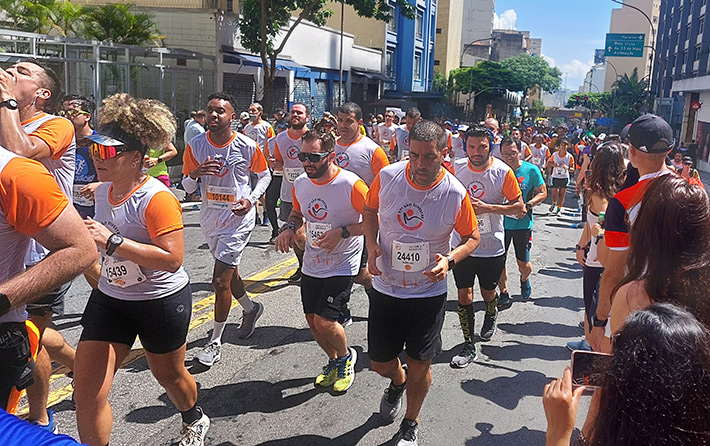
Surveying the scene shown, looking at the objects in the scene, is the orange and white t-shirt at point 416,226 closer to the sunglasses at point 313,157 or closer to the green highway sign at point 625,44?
the sunglasses at point 313,157

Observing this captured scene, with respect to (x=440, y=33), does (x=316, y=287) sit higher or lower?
lower

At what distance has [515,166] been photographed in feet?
23.5

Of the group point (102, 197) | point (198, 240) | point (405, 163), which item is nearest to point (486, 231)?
point (405, 163)

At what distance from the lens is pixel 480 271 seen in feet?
18.2

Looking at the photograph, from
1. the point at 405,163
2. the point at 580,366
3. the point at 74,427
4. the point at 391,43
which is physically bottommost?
the point at 74,427

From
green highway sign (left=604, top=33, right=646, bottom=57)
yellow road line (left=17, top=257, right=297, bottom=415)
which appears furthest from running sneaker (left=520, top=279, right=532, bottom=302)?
green highway sign (left=604, top=33, right=646, bottom=57)

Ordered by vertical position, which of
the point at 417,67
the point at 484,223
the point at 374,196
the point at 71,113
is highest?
the point at 417,67

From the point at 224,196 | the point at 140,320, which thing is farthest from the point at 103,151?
the point at 224,196

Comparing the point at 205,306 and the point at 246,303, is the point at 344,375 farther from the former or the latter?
the point at 205,306

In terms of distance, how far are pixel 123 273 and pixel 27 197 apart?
1.25 metres

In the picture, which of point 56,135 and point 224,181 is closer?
point 56,135

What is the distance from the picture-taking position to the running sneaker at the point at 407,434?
383 centimetres

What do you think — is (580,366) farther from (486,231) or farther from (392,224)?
(486,231)

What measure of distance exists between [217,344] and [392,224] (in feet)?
6.61
